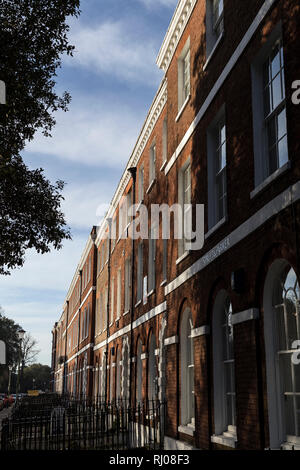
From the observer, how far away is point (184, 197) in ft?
44.9

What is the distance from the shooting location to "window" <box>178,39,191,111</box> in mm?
14070

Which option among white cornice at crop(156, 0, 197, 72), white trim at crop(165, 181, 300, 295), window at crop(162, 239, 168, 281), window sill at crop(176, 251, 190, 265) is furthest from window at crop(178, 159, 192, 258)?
white cornice at crop(156, 0, 197, 72)

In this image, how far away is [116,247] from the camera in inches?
1067

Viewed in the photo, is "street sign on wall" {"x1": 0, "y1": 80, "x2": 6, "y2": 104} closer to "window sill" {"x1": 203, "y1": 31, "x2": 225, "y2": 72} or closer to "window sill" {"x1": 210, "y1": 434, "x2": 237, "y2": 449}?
"window sill" {"x1": 203, "y1": 31, "x2": 225, "y2": 72}

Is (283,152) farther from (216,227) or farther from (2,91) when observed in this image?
(2,91)

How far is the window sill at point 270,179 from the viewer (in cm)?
709

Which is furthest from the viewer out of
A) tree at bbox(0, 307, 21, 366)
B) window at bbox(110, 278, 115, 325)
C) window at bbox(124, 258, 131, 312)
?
tree at bbox(0, 307, 21, 366)

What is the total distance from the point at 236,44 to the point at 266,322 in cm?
517

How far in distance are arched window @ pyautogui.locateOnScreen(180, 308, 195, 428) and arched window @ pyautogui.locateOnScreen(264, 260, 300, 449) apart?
463 cm

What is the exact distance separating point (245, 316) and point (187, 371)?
4.65 metres

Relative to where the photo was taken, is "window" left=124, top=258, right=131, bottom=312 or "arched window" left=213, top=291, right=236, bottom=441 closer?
"arched window" left=213, top=291, right=236, bottom=441

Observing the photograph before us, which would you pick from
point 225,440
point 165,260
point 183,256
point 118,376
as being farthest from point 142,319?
point 225,440

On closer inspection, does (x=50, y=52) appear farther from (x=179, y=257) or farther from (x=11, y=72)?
(x=179, y=257)

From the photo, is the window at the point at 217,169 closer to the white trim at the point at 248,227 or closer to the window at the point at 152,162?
the white trim at the point at 248,227
